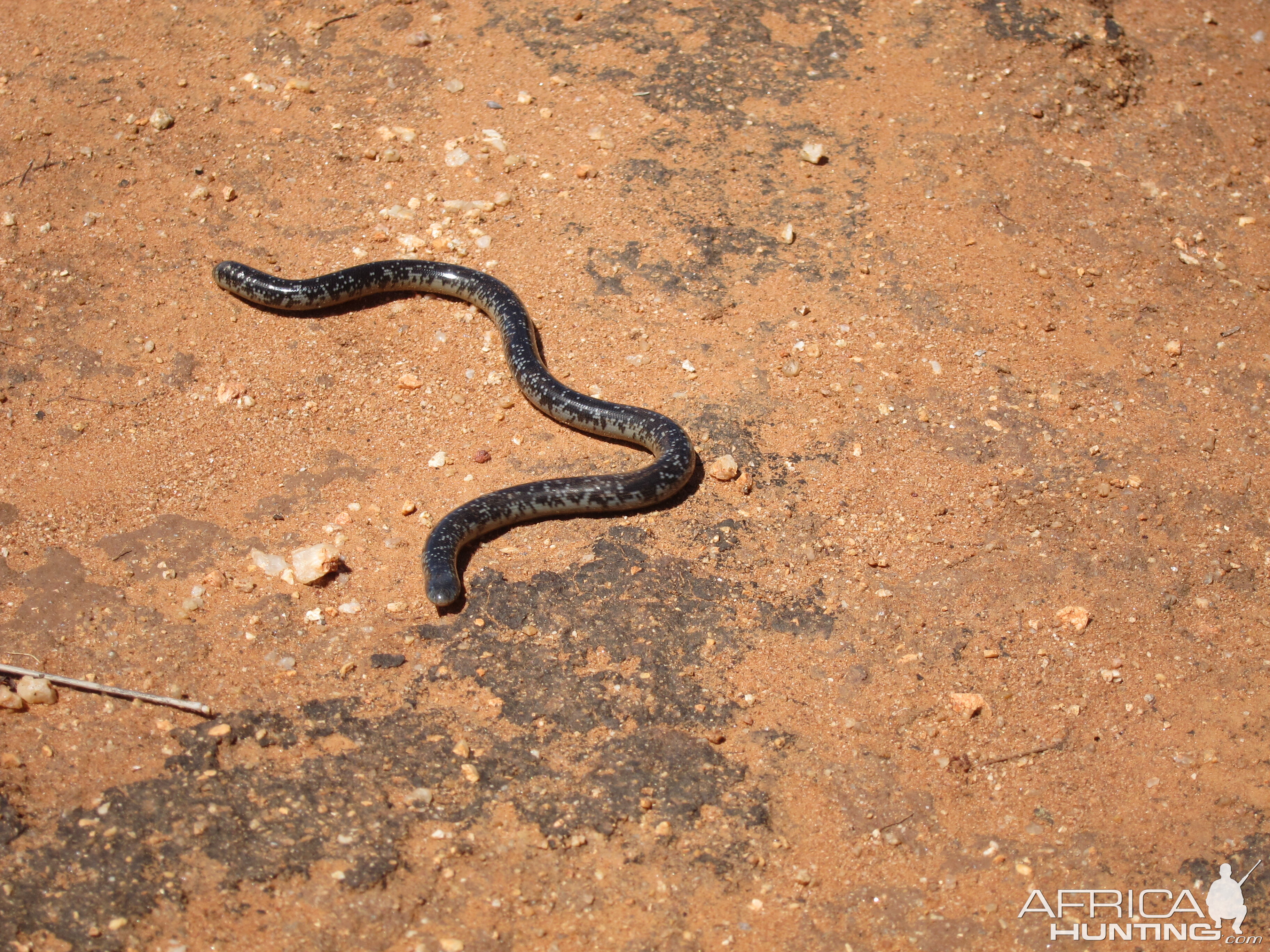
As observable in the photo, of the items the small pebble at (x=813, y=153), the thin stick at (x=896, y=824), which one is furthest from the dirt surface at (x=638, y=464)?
the small pebble at (x=813, y=153)

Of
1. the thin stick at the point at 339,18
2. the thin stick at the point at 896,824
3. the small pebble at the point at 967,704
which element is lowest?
the thin stick at the point at 896,824

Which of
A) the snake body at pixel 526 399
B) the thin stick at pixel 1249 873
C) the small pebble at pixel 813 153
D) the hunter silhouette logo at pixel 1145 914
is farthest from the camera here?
the small pebble at pixel 813 153

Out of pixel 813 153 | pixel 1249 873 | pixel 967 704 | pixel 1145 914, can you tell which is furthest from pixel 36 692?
pixel 813 153

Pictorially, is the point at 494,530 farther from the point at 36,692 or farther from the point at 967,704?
the point at 967,704

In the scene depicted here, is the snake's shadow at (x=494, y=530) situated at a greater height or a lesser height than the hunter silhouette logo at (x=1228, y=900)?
greater

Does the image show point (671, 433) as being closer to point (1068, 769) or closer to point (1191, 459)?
point (1068, 769)

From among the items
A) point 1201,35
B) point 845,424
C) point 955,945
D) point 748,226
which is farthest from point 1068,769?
point 1201,35

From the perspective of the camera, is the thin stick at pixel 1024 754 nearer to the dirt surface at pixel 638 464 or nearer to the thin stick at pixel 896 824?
the dirt surface at pixel 638 464
